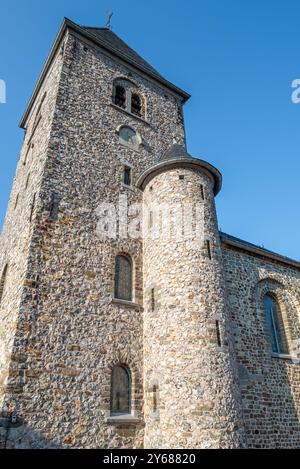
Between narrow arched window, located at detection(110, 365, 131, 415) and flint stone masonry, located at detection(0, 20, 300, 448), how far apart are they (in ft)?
0.53

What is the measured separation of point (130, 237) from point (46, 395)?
5.21m

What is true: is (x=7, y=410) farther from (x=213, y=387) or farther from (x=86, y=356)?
(x=213, y=387)

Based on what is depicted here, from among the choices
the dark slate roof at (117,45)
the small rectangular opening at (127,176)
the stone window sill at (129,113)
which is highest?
the dark slate roof at (117,45)

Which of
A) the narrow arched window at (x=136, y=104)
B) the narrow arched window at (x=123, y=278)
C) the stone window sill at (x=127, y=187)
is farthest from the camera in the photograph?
the narrow arched window at (x=136, y=104)

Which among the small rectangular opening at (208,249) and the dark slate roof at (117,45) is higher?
the dark slate roof at (117,45)

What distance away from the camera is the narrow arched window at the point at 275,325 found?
11.5 m

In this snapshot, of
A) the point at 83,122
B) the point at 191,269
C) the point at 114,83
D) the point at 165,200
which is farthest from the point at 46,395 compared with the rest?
the point at 114,83

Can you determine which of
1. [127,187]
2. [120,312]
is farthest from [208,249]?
[127,187]

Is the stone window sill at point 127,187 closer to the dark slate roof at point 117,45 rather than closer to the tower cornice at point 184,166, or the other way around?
the tower cornice at point 184,166

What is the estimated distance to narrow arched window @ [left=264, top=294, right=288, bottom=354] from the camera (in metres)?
11.5

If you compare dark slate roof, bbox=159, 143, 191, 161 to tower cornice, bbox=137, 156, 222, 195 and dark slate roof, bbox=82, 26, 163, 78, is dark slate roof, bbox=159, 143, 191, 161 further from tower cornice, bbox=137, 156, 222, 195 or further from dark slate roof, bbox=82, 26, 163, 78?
dark slate roof, bbox=82, 26, 163, 78

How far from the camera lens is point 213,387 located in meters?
8.07

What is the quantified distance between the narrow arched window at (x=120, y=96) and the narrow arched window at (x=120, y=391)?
33.7 feet

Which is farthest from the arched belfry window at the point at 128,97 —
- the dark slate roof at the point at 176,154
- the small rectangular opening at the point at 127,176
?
the small rectangular opening at the point at 127,176
